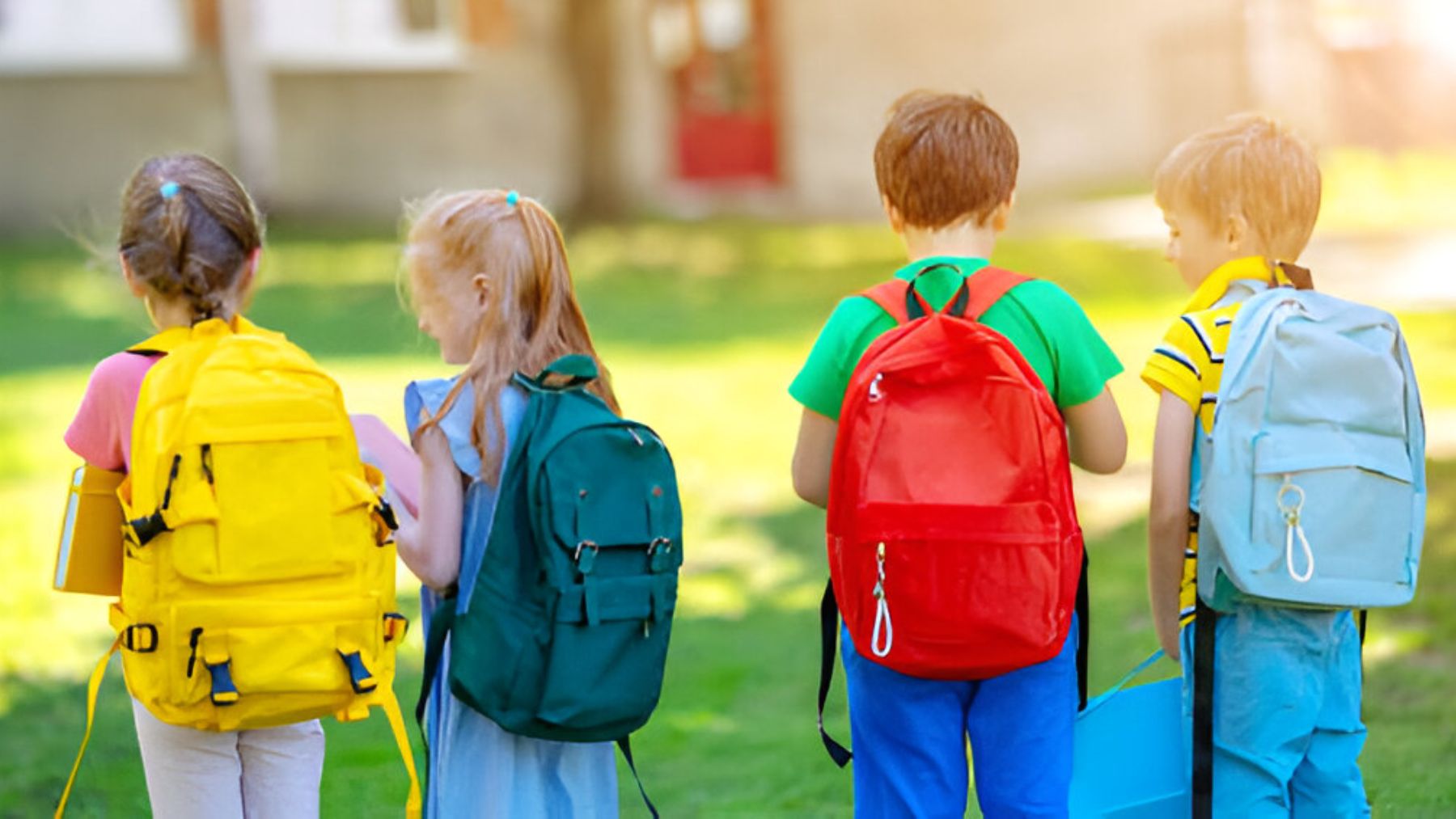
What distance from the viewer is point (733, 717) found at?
221 inches

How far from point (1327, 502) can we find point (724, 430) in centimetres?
675

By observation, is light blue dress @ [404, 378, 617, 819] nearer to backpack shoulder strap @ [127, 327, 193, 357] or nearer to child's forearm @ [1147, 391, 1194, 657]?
backpack shoulder strap @ [127, 327, 193, 357]

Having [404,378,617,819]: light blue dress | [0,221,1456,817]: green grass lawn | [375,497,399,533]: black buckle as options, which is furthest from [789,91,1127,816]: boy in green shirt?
[0,221,1456,817]: green grass lawn

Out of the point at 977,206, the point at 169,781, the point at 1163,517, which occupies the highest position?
the point at 977,206

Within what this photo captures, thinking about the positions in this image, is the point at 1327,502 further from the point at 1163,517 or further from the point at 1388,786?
the point at 1388,786

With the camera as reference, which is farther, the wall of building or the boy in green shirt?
the wall of building

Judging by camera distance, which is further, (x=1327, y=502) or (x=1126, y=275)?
(x=1126, y=275)

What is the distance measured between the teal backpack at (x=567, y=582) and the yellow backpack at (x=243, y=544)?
0.64 feet

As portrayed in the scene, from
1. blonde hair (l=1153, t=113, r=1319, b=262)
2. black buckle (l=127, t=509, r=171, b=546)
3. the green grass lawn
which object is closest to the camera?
black buckle (l=127, t=509, r=171, b=546)

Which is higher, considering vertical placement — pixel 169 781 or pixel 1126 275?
pixel 169 781

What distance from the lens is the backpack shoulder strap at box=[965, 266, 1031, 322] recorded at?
3.08 meters

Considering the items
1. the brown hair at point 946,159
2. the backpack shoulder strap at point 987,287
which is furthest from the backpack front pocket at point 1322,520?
the brown hair at point 946,159

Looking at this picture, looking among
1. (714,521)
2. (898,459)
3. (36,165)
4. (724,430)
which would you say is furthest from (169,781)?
(36,165)

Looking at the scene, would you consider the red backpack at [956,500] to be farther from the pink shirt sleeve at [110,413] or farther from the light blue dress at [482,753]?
the pink shirt sleeve at [110,413]
